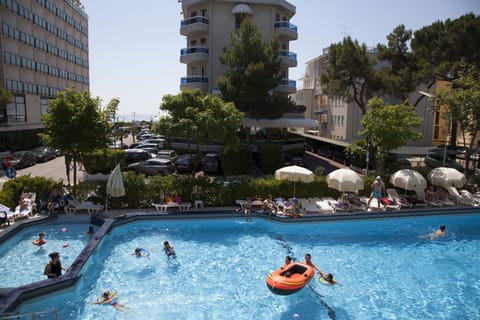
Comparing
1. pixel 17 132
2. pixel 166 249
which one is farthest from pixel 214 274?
pixel 17 132

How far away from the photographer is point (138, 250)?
1491 cm

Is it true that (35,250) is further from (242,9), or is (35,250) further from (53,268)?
(242,9)

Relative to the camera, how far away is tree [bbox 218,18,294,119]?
34.9 m

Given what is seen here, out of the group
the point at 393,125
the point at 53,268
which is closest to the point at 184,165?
the point at 393,125

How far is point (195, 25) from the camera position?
4316 cm

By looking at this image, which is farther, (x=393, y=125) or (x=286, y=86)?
(x=286, y=86)

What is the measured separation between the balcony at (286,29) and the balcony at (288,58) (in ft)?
8.69

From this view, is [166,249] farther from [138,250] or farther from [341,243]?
[341,243]

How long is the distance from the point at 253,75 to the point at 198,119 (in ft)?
48.2

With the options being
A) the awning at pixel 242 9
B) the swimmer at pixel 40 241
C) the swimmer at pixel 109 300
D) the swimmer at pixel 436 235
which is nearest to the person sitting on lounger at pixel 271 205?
the swimmer at pixel 436 235

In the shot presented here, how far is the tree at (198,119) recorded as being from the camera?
21375 mm

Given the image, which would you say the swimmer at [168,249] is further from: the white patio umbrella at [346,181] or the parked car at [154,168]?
the parked car at [154,168]

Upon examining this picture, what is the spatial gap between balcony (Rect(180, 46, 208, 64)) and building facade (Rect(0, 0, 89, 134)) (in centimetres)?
2101

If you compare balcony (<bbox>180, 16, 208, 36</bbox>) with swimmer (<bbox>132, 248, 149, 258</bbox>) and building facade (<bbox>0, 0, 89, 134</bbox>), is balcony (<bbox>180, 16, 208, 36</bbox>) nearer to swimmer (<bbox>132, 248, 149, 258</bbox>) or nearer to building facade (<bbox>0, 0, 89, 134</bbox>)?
building facade (<bbox>0, 0, 89, 134</bbox>)
